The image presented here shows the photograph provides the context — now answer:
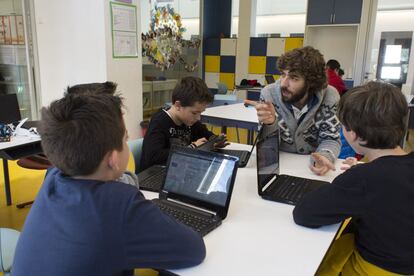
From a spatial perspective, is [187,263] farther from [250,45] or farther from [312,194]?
[250,45]

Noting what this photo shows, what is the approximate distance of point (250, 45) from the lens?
692 centimetres

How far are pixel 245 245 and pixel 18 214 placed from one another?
236 cm

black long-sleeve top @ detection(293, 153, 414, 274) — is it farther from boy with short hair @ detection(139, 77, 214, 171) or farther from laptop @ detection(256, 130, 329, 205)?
boy with short hair @ detection(139, 77, 214, 171)

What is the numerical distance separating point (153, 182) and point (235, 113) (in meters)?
2.17

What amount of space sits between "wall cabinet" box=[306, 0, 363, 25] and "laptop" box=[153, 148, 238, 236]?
564 cm

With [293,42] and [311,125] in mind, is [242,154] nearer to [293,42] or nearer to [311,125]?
[311,125]

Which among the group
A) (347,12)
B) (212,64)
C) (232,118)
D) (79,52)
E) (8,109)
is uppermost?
(347,12)

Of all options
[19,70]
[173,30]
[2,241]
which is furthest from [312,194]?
[173,30]

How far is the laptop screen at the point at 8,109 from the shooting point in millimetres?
2748

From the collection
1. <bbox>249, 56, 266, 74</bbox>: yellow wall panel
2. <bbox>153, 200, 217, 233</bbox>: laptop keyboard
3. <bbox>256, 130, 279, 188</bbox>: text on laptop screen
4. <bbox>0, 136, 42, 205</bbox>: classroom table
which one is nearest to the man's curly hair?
<bbox>256, 130, 279, 188</bbox>: text on laptop screen

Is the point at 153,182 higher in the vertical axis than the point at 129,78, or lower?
lower

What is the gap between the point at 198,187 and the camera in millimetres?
1266

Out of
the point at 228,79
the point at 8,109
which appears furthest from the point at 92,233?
the point at 228,79

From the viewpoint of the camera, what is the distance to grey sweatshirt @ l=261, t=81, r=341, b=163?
1.96 meters
